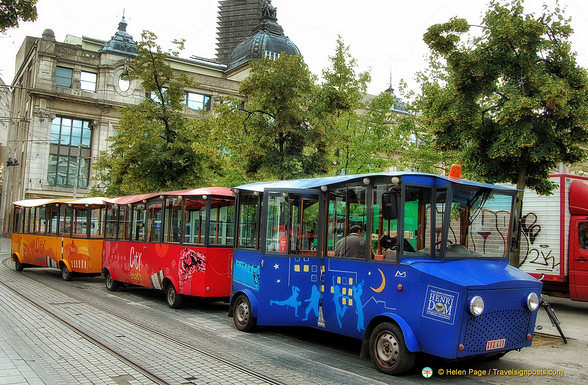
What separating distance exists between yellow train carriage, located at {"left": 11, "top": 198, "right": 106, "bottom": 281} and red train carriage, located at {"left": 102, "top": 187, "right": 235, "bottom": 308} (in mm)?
3202

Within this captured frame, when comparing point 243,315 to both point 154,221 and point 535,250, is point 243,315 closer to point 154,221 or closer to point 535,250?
point 154,221

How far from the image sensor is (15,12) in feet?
34.6

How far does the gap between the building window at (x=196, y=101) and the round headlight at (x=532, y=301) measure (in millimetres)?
47696

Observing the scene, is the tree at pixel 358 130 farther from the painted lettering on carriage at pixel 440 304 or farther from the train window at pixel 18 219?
the train window at pixel 18 219

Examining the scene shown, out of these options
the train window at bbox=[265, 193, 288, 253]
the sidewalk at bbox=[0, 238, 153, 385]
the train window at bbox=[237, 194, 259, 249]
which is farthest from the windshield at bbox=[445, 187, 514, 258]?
the sidewalk at bbox=[0, 238, 153, 385]

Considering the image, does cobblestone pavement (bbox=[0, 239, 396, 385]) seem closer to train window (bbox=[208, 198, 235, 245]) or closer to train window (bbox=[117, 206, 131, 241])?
train window (bbox=[208, 198, 235, 245])

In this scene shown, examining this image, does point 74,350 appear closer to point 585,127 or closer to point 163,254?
point 163,254

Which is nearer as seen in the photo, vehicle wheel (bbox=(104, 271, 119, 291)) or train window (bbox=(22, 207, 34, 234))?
vehicle wheel (bbox=(104, 271, 119, 291))

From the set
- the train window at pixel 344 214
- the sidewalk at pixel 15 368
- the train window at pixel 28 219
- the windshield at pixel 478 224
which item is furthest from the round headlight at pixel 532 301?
the train window at pixel 28 219

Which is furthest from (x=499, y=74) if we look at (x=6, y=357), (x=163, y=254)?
(x=6, y=357)

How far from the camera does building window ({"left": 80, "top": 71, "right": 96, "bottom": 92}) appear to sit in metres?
48.9

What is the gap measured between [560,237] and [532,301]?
804 centimetres

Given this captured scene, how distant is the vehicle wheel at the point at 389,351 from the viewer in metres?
6.79

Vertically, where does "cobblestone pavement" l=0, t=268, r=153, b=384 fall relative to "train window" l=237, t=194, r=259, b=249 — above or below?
below
